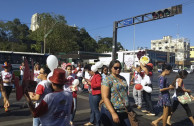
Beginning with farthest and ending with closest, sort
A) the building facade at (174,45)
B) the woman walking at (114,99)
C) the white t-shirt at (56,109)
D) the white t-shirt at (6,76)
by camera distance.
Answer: the building facade at (174,45) < the white t-shirt at (6,76) < the woman walking at (114,99) < the white t-shirt at (56,109)

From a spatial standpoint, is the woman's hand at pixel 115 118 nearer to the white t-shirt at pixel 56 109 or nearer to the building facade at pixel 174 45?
the white t-shirt at pixel 56 109

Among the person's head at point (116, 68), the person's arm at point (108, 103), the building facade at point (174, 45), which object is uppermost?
the building facade at point (174, 45)

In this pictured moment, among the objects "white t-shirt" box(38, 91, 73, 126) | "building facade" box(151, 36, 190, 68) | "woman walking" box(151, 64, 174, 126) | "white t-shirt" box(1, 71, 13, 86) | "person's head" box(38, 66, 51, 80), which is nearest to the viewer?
"white t-shirt" box(38, 91, 73, 126)

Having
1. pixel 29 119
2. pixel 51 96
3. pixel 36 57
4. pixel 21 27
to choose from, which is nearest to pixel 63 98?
pixel 51 96

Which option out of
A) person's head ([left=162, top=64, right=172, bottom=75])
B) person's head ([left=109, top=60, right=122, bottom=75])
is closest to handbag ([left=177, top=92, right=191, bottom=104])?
person's head ([left=162, top=64, right=172, bottom=75])

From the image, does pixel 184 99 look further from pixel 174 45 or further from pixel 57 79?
pixel 174 45

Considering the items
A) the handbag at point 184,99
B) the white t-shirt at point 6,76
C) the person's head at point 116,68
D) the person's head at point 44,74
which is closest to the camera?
the person's head at point 116,68

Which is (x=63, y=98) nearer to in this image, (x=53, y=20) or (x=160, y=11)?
(x=160, y=11)

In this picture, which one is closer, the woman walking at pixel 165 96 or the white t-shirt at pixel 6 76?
the woman walking at pixel 165 96

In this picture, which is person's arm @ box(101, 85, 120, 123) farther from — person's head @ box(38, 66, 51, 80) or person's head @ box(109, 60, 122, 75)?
person's head @ box(38, 66, 51, 80)

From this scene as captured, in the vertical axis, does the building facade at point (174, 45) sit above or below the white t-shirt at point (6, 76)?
above

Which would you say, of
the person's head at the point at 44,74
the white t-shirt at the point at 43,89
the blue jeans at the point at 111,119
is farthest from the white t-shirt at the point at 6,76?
the blue jeans at the point at 111,119

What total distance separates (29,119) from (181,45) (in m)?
86.5

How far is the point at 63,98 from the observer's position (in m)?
2.23
